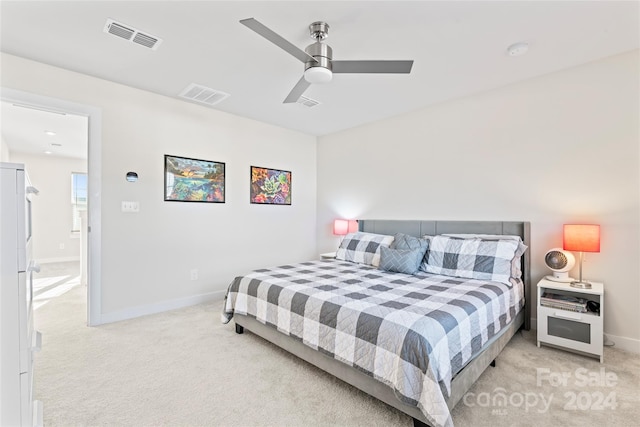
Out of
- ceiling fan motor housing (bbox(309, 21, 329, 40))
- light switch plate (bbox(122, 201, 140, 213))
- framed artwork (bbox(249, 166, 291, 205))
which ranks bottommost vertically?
light switch plate (bbox(122, 201, 140, 213))

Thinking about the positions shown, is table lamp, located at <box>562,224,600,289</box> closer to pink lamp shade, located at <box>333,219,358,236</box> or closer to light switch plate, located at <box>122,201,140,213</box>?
pink lamp shade, located at <box>333,219,358,236</box>

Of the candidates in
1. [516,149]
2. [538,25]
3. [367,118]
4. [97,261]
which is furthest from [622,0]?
[97,261]

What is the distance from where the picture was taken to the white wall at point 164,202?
3.17 m

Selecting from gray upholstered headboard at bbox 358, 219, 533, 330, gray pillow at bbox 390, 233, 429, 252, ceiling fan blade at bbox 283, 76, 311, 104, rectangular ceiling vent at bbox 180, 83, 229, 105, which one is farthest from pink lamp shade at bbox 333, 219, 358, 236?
rectangular ceiling vent at bbox 180, 83, 229, 105

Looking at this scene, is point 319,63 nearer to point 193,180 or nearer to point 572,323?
point 193,180

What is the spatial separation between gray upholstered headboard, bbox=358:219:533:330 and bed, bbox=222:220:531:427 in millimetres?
11

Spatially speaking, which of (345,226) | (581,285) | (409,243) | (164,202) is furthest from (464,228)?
(164,202)

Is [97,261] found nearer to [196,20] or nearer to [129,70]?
[129,70]

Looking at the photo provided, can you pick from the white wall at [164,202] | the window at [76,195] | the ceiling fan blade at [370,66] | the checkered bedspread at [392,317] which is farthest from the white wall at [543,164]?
the window at [76,195]

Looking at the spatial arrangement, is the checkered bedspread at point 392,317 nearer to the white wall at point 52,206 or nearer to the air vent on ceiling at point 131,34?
the air vent on ceiling at point 131,34

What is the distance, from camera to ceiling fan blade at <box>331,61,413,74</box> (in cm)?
210

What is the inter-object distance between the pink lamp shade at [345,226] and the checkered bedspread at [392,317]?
1649 millimetres

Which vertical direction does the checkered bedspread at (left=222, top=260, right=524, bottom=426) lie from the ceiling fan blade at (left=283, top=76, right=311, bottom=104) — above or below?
below

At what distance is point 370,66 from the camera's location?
2146mm
